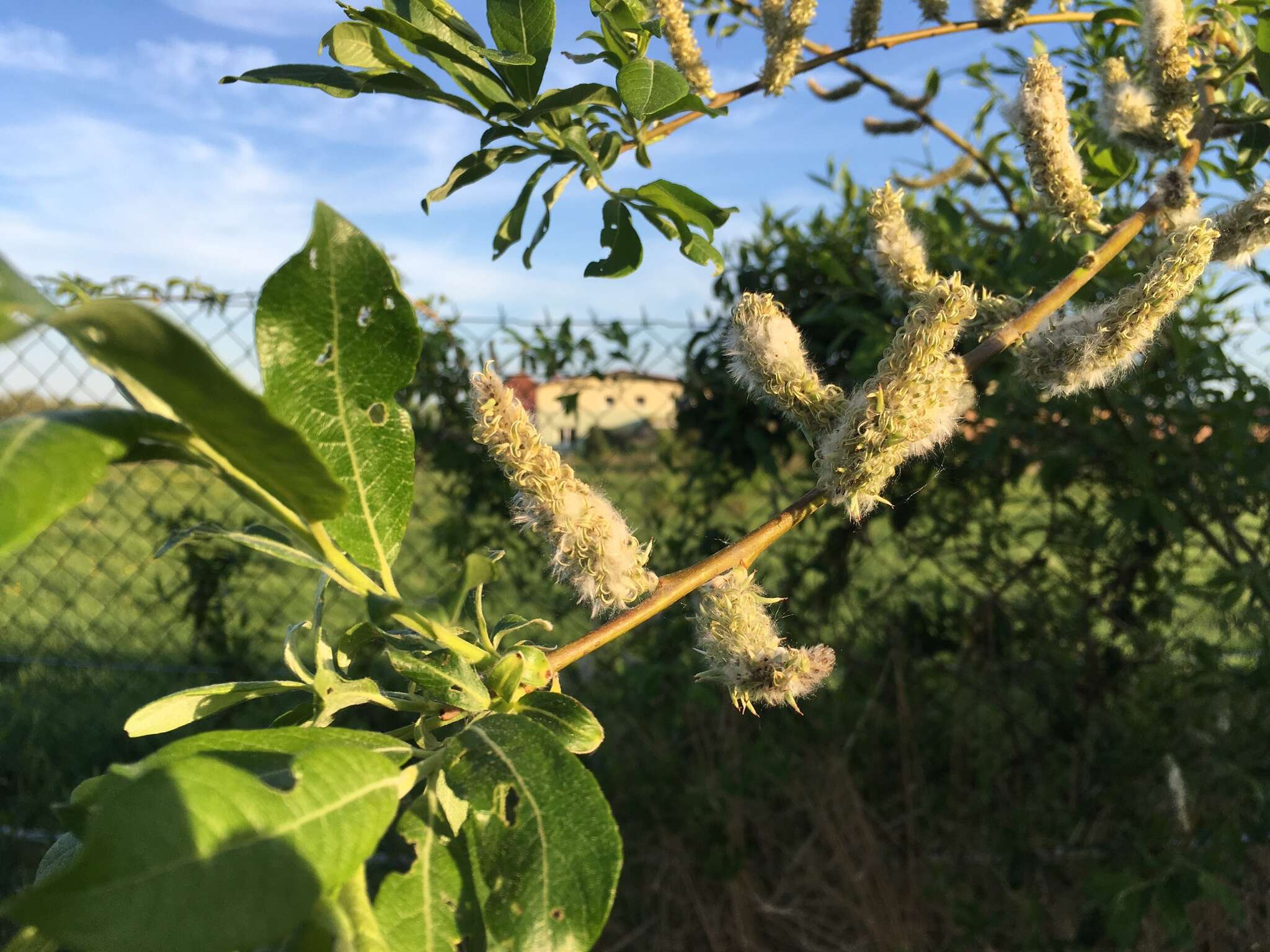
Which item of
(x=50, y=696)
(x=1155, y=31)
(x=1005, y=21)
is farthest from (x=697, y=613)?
(x=50, y=696)

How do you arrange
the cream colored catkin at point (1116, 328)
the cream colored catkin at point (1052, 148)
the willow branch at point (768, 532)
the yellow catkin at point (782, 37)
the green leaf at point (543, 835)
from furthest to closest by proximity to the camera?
the yellow catkin at point (782, 37) < the cream colored catkin at point (1052, 148) < the cream colored catkin at point (1116, 328) < the willow branch at point (768, 532) < the green leaf at point (543, 835)

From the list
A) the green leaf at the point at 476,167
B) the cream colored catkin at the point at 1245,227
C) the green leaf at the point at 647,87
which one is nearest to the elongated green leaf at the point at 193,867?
the green leaf at the point at 647,87

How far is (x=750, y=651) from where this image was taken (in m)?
0.69

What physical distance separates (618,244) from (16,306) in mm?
840

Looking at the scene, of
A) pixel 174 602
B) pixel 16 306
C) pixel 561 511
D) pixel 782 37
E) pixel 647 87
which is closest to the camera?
pixel 16 306

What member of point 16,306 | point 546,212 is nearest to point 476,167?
point 546,212

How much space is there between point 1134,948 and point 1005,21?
6.75ft

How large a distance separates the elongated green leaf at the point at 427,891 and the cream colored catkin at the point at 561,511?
0.17 metres

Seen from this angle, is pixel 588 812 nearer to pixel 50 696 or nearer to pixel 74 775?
pixel 74 775

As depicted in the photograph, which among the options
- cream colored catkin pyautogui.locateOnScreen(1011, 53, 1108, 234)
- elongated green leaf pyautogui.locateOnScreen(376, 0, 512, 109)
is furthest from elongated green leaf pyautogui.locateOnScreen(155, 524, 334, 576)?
cream colored catkin pyautogui.locateOnScreen(1011, 53, 1108, 234)

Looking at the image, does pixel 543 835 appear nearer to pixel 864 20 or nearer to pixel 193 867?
pixel 193 867

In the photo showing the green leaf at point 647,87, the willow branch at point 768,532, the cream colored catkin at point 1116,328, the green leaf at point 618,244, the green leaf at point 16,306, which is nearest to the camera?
the green leaf at point 16,306

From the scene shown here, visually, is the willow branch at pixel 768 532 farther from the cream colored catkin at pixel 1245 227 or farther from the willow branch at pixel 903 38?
the willow branch at pixel 903 38

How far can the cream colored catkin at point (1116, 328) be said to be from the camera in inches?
29.9
